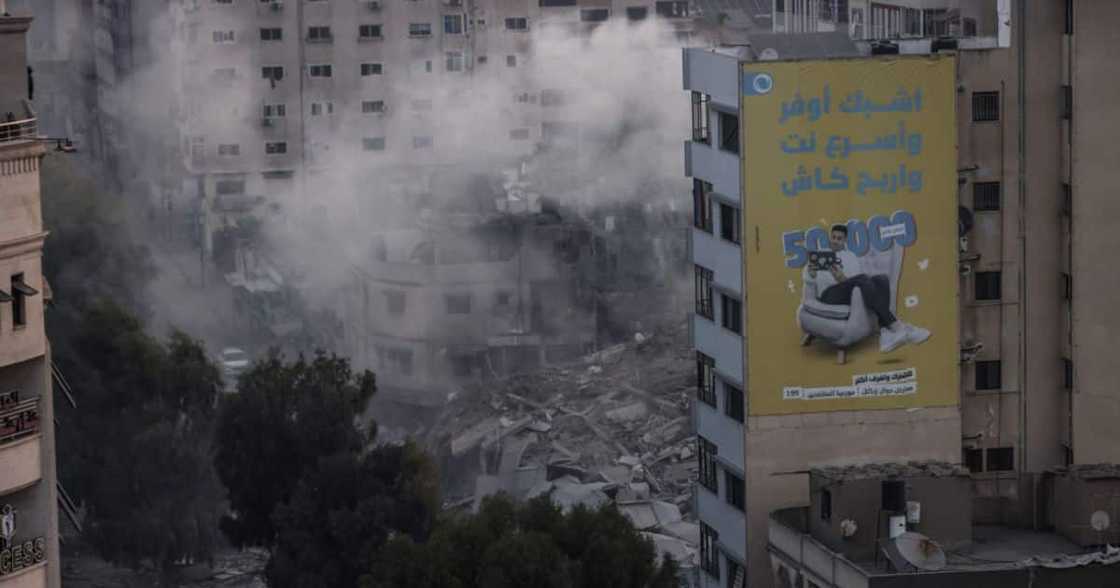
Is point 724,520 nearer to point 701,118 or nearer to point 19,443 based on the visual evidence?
point 701,118

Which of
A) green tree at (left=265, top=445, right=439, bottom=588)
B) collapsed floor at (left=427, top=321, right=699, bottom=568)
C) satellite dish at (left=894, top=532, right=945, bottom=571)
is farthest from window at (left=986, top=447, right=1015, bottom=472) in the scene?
collapsed floor at (left=427, top=321, right=699, bottom=568)

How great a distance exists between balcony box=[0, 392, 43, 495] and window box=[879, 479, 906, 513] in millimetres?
11241

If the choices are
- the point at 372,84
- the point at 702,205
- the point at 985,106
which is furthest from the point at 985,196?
the point at 372,84

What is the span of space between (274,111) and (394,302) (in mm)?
11505

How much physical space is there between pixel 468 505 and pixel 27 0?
41.9m

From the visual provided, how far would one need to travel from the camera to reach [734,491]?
132ft

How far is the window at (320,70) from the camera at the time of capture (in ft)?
279

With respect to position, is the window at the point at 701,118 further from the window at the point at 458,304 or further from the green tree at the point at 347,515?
the window at the point at 458,304

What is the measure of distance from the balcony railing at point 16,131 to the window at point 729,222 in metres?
13.5

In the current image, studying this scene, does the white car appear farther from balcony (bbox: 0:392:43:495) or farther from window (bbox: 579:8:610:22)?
balcony (bbox: 0:392:43:495)

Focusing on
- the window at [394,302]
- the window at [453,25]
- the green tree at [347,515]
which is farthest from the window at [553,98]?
the green tree at [347,515]

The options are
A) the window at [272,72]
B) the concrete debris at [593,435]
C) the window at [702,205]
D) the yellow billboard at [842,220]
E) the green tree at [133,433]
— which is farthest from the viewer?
the window at [272,72]

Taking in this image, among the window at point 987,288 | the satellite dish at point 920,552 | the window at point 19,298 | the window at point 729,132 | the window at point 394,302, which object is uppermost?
the window at point 729,132

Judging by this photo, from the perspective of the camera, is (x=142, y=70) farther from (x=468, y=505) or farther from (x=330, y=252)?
(x=468, y=505)
